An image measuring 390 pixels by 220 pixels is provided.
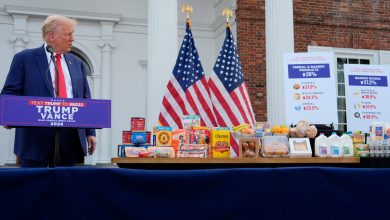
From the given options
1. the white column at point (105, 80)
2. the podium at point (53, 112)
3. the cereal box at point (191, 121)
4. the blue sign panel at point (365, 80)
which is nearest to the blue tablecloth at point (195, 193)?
the podium at point (53, 112)

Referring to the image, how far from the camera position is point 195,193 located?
2.35 metres

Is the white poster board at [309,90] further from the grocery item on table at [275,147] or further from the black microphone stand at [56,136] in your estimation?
the black microphone stand at [56,136]

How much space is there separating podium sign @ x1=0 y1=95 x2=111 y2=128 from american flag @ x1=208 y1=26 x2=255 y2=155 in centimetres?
318

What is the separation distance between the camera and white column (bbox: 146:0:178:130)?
276 inches

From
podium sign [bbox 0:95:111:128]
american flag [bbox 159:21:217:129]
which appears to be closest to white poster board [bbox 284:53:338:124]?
american flag [bbox 159:21:217:129]

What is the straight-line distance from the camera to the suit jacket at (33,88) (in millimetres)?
3238

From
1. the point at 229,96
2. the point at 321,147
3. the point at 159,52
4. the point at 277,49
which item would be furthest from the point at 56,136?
the point at 277,49

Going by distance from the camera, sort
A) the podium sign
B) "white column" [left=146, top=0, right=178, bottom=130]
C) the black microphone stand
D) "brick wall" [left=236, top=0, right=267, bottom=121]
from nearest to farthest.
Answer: the podium sign < the black microphone stand < "white column" [left=146, top=0, right=178, bottom=130] < "brick wall" [left=236, top=0, right=267, bottom=121]

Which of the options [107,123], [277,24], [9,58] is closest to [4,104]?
[107,123]

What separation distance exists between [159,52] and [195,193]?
503cm

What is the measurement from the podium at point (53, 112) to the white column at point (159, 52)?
3.99 meters

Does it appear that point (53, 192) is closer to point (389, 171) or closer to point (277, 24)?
point (389, 171)

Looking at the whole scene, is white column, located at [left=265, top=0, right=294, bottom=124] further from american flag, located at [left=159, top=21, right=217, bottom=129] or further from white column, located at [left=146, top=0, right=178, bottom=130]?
american flag, located at [left=159, top=21, right=217, bottom=129]

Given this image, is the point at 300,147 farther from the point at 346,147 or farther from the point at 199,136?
the point at 199,136
